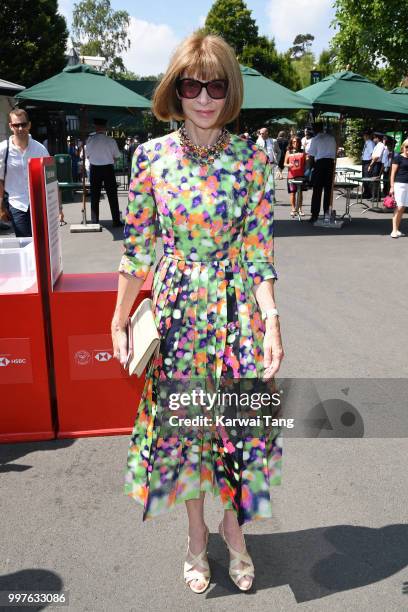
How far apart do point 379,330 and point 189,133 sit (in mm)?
4123

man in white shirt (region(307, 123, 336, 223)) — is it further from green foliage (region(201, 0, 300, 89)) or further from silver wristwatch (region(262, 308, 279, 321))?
green foliage (region(201, 0, 300, 89))

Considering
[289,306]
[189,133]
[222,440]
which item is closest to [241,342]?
[222,440]

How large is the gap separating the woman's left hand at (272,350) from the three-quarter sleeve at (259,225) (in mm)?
188

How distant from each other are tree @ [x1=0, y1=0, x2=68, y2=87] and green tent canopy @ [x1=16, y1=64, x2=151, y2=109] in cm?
2068

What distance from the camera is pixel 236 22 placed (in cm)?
6253

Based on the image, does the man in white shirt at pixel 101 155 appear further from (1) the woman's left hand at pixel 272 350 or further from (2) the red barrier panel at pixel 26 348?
(1) the woman's left hand at pixel 272 350

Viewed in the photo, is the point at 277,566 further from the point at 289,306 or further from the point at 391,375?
the point at 289,306

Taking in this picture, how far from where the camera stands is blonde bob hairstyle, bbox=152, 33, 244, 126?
7.23 ft

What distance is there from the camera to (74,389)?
3.74 metres

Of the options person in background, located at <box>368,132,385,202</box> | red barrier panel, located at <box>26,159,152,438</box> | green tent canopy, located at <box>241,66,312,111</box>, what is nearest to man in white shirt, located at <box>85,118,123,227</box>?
green tent canopy, located at <box>241,66,312,111</box>

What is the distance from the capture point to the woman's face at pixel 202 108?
87.7 inches

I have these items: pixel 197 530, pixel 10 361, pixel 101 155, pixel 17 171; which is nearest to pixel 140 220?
pixel 197 530

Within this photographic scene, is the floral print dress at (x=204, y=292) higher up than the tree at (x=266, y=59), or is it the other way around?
the tree at (x=266, y=59)

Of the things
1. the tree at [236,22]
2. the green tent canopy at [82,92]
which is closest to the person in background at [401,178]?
the green tent canopy at [82,92]
